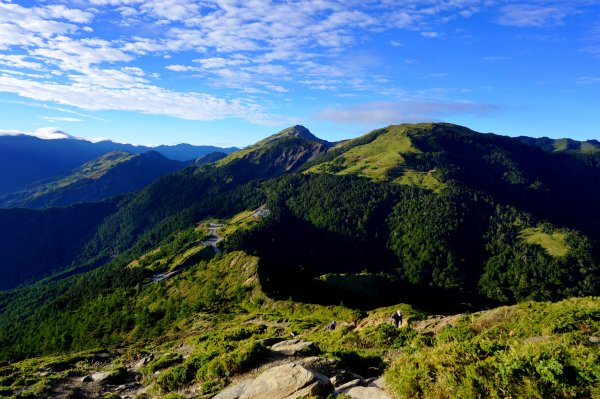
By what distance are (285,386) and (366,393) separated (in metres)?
3.48

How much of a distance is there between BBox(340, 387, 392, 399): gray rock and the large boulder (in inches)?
39.0

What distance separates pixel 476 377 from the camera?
10.9m

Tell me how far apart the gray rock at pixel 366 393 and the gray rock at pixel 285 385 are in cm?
101

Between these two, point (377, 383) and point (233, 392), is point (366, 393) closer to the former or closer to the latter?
point (377, 383)

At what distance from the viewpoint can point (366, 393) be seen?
13.3 metres

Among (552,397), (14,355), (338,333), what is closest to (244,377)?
(552,397)

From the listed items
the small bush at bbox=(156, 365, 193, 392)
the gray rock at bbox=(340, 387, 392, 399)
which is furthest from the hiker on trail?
the gray rock at bbox=(340, 387, 392, 399)

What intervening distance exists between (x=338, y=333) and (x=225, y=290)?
53.5m

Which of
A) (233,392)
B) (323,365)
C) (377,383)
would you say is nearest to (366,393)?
(377,383)

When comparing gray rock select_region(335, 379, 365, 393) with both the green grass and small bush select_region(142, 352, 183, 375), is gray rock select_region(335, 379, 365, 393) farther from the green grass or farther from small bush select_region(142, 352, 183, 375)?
small bush select_region(142, 352, 183, 375)

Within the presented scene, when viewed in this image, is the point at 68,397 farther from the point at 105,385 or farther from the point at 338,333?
the point at 338,333

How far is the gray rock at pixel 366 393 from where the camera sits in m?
12.9

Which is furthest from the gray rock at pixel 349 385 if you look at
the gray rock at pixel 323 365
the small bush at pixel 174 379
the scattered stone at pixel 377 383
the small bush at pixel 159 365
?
the small bush at pixel 159 365

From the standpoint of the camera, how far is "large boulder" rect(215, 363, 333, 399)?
14.2 metres
